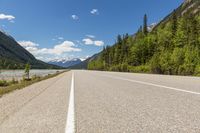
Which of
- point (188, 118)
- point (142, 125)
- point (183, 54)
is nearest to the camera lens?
point (142, 125)

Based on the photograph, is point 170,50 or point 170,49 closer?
point 170,50

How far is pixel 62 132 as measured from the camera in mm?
4309

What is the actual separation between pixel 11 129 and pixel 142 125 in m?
2.42

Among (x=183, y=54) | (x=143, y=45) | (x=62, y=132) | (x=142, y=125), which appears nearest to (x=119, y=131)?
(x=142, y=125)

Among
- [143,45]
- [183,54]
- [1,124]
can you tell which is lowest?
[1,124]

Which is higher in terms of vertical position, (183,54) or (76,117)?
(183,54)

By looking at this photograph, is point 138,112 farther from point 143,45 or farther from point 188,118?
point 143,45

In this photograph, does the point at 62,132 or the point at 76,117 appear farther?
the point at 76,117

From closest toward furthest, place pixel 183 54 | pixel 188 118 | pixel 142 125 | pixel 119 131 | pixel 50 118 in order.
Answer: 1. pixel 119 131
2. pixel 142 125
3. pixel 188 118
4. pixel 50 118
5. pixel 183 54

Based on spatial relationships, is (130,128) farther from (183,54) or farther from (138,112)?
(183,54)

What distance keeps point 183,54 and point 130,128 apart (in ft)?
139

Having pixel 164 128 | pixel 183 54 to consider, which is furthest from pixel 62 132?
pixel 183 54

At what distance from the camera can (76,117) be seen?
222 inches

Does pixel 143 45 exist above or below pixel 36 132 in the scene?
above
